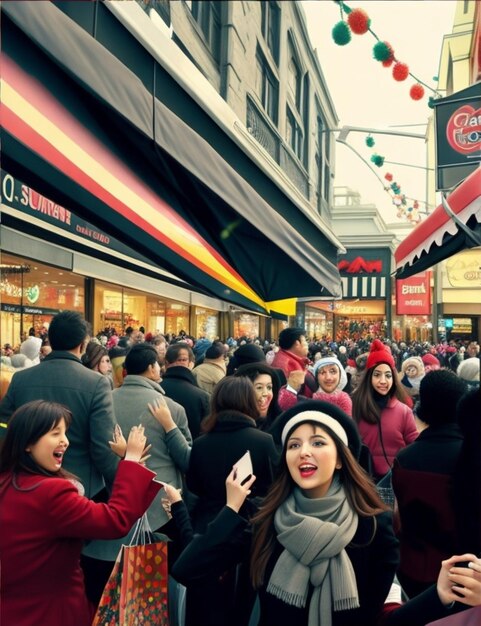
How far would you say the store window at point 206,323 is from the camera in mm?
19438

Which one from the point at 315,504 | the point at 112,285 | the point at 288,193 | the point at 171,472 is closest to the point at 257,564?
the point at 315,504

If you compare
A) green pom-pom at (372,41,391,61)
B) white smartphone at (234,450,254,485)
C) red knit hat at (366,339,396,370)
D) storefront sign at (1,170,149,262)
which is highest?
storefront sign at (1,170,149,262)

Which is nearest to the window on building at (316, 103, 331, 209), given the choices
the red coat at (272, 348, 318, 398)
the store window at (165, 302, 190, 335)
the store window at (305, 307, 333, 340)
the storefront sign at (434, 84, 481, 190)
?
the storefront sign at (434, 84, 481, 190)

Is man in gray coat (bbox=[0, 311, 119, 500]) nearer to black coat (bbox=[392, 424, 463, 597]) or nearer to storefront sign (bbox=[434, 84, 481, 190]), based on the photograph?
black coat (bbox=[392, 424, 463, 597])

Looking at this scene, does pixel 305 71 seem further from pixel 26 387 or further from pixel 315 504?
pixel 26 387

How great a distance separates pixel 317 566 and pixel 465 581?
684 mm

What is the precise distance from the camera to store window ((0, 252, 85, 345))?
31.8 ft

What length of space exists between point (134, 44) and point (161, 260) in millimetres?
1196

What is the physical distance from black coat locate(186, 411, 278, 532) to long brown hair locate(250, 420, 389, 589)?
72 centimetres

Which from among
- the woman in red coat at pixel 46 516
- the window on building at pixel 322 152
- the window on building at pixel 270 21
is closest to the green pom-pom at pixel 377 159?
the window on building at pixel 322 152

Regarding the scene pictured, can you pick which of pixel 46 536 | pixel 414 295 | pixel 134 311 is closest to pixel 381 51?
pixel 46 536

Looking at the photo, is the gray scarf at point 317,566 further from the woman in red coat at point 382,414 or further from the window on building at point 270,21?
the woman in red coat at point 382,414

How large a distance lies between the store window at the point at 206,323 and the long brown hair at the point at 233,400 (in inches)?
641

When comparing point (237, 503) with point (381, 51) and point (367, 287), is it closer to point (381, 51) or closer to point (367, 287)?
point (381, 51)
